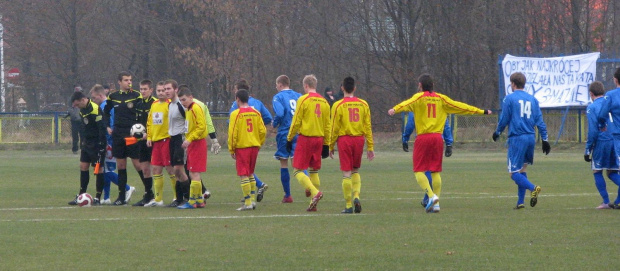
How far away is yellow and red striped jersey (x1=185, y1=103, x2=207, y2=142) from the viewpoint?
1296 cm

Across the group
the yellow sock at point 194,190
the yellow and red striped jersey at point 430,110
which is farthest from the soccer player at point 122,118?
the yellow and red striped jersey at point 430,110

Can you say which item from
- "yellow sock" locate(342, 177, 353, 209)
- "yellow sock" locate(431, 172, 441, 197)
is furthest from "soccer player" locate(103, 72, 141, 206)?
"yellow sock" locate(431, 172, 441, 197)

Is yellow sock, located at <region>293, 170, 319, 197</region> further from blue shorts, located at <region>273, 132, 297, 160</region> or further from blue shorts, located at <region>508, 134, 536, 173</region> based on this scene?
blue shorts, located at <region>508, 134, 536, 173</region>

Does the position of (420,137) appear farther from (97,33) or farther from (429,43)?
(97,33)

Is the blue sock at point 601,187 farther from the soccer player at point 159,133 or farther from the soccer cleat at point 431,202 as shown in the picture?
the soccer player at point 159,133

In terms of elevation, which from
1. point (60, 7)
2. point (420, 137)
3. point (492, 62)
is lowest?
point (420, 137)

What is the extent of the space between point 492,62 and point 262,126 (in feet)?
103

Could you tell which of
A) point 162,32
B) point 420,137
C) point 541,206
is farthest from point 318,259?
point 162,32

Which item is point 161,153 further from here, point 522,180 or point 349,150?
point 522,180

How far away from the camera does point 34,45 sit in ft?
163

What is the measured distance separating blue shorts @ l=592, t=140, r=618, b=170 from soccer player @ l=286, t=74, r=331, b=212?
12.0ft

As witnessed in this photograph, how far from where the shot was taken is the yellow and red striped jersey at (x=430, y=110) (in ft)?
40.5

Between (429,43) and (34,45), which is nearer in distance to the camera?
(429,43)

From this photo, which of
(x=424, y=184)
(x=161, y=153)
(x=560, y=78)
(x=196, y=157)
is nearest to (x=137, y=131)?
(x=161, y=153)
